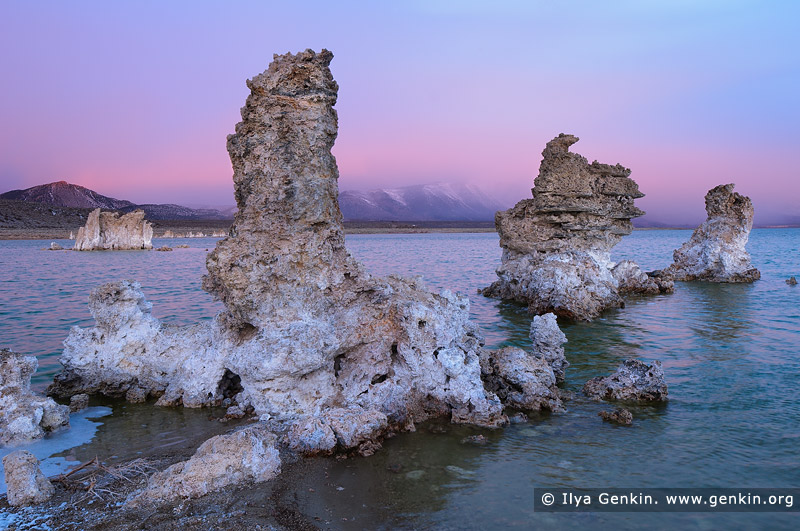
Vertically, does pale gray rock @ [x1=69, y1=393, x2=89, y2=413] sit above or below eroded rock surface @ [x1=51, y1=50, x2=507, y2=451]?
below

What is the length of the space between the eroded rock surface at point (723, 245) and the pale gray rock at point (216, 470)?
26.0 metres

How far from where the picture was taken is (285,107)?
7820 mm

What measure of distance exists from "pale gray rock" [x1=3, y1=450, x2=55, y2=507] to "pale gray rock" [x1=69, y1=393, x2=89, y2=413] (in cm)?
286

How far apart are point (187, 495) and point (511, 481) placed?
3.52 metres

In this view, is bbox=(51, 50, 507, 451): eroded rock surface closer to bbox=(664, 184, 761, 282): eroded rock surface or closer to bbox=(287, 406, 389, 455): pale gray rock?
bbox=(287, 406, 389, 455): pale gray rock

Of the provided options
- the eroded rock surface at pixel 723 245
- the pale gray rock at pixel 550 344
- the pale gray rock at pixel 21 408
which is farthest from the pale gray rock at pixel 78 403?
the eroded rock surface at pixel 723 245

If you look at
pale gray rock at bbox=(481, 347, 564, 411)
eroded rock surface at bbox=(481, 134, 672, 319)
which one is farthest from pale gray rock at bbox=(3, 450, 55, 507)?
eroded rock surface at bbox=(481, 134, 672, 319)

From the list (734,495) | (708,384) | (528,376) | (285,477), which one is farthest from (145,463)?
(708,384)

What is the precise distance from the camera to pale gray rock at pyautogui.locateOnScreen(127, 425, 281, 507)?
5320 mm

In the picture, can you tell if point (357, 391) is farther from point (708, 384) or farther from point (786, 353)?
point (786, 353)

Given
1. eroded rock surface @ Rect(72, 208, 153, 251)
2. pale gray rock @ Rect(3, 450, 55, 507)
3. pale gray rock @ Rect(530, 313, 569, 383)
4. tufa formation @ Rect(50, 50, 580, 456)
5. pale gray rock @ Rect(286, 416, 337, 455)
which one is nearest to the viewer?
pale gray rock @ Rect(3, 450, 55, 507)

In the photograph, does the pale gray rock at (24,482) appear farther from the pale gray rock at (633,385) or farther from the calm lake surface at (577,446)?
the pale gray rock at (633,385)

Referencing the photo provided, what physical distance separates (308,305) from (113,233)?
61.8m

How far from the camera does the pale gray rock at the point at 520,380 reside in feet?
27.4
